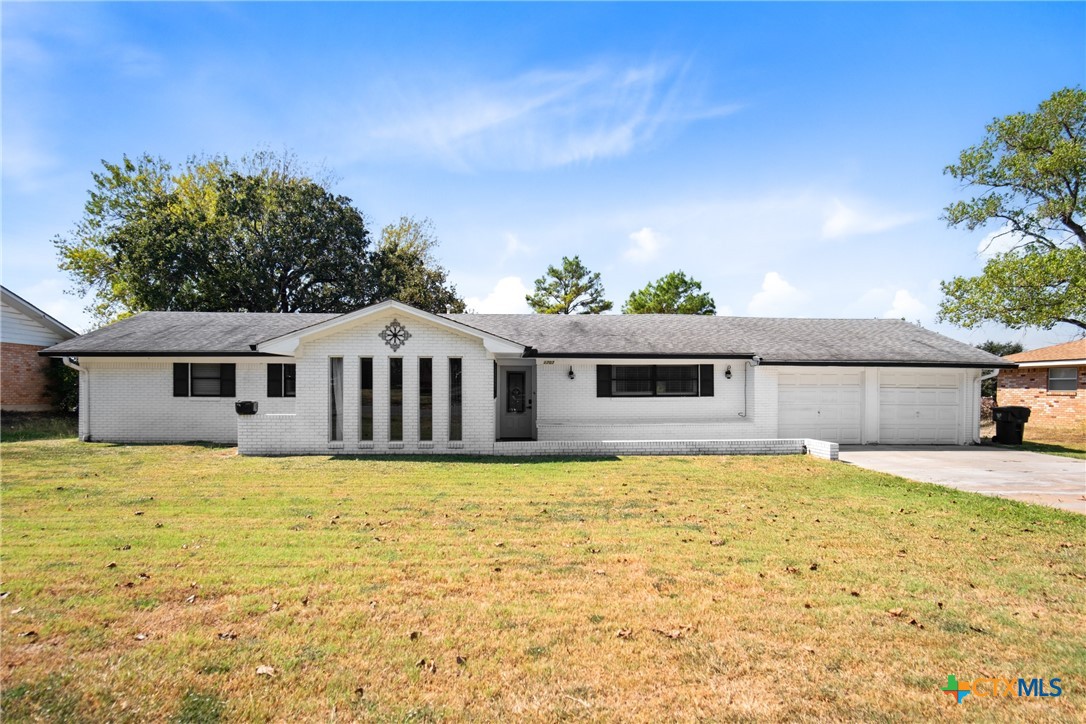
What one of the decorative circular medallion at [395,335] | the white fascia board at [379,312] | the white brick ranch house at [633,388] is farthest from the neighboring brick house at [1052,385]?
the decorative circular medallion at [395,335]

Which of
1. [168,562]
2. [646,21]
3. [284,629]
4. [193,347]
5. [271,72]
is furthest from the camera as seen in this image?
[193,347]

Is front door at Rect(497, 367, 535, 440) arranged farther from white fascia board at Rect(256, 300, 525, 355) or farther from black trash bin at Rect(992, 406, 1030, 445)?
black trash bin at Rect(992, 406, 1030, 445)

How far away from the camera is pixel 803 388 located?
17422 mm

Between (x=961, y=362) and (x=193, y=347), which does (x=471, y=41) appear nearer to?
(x=193, y=347)

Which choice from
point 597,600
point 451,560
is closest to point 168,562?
point 451,560

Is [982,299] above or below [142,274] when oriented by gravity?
below

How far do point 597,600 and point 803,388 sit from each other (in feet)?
48.6

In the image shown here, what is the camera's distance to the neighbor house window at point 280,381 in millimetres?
17016

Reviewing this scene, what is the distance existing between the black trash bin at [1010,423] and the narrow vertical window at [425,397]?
1803cm

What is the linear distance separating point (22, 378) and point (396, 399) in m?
17.1

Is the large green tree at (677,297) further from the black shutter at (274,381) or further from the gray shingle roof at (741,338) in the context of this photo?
the black shutter at (274,381)

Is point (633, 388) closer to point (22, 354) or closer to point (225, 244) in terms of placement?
point (22, 354)

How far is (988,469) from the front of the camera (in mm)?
12758
